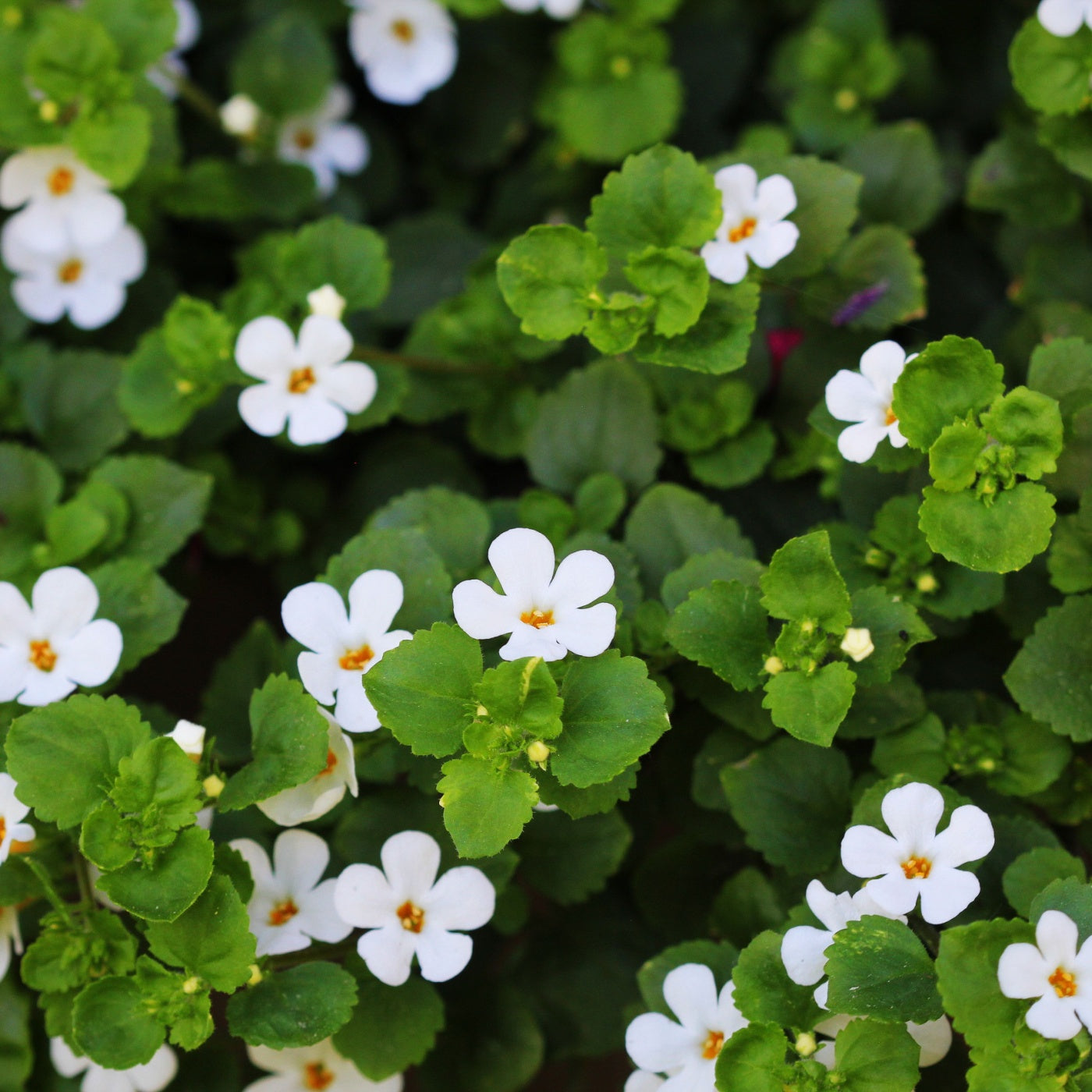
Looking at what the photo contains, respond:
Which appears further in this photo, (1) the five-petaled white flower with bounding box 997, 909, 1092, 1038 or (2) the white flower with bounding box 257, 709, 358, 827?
(2) the white flower with bounding box 257, 709, 358, 827

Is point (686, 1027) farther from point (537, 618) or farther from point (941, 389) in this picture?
point (941, 389)

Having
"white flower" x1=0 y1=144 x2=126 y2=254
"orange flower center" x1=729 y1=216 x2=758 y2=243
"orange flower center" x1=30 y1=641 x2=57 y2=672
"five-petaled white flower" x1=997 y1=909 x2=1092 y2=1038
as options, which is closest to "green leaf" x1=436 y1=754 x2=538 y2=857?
"five-petaled white flower" x1=997 y1=909 x2=1092 y2=1038

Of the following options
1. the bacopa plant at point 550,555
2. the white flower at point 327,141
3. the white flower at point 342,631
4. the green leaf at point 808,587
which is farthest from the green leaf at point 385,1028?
the white flower at point 327,141

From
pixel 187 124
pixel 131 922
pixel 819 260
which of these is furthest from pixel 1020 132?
pixel 131 922

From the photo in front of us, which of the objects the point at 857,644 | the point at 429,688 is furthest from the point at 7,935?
the point at 857,644

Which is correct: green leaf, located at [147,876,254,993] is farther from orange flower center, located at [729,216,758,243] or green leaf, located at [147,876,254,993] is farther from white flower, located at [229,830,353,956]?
orange flower center, located at [729,216,758,243]

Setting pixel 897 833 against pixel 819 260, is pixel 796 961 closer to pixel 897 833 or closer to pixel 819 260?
pixel 897 833

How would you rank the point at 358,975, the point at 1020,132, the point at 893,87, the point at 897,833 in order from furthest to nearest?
the point at 893,87, the point at 1020,132, the point at 358,975, the point at 897,833
